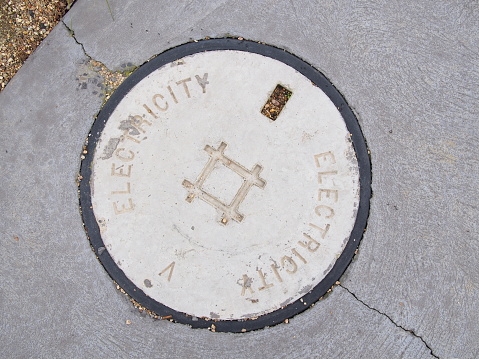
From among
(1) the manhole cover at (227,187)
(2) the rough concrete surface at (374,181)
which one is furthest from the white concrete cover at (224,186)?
(2) the rough concrete surface at (374,181)

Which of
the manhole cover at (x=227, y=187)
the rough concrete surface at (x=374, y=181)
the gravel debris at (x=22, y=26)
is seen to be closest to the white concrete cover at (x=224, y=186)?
the manhole cover at (x=227, y=187)

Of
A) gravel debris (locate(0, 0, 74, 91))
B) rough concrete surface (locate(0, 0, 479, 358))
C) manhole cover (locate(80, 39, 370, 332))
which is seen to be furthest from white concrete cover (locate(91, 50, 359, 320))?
gravel debris (locate(0, 0, 74, 91))

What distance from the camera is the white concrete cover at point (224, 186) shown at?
2318mm

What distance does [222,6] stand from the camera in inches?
99.0

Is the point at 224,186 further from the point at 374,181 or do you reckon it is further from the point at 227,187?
the point at 374,181

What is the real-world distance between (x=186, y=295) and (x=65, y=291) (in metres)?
0.78

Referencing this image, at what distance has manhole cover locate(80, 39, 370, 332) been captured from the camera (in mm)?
2318

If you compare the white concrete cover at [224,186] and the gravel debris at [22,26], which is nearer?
the white concrete cover at [224,186]

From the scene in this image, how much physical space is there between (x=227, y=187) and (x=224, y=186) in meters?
0.02

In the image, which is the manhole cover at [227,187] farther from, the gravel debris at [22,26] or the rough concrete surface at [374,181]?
the gravel debris at [22,26]

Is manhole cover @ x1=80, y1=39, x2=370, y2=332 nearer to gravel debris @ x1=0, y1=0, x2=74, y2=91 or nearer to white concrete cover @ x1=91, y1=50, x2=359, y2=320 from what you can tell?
white concrete cover @ x1=91, y1=50, x2=359, y2=320

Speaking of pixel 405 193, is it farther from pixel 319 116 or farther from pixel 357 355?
pixel 357 355

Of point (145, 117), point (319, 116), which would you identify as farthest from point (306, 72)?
point (145, 117)

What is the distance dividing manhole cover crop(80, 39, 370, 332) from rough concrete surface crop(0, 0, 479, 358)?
0.11 m
